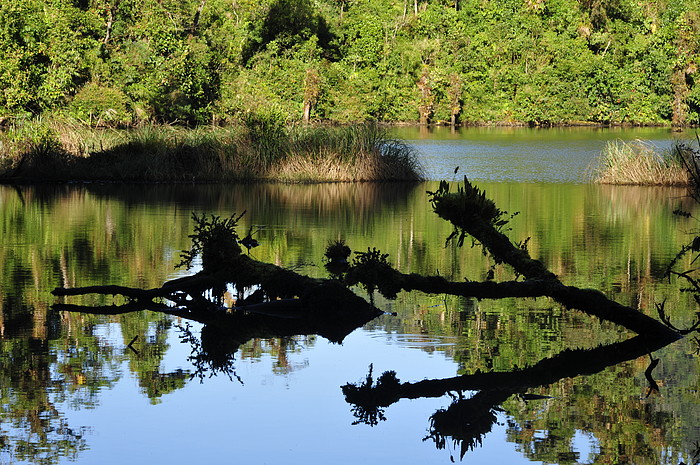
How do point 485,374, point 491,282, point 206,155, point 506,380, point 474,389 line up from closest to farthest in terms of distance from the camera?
1. point 474,389
2. point 506,380
3. point 485,374
4. point 491,282
5. point 206,155

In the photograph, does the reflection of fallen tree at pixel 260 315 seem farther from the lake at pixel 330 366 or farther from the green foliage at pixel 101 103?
the green foliage at pixel 101 103

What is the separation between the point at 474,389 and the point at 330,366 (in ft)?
3.60

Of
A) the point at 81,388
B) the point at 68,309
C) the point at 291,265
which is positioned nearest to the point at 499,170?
the point at 291,265

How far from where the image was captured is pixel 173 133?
1125 inches

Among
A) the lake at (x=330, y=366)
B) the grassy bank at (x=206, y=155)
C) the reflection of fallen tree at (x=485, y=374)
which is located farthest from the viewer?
the grassy bank at (x=206, y=155)

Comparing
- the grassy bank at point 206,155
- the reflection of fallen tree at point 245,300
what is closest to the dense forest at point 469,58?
the grassy bank at point 206,155

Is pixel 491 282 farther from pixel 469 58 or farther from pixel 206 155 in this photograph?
pixel 469 58

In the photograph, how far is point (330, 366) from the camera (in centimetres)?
734

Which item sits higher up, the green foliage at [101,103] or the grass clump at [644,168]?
the green foliage at [101,103]

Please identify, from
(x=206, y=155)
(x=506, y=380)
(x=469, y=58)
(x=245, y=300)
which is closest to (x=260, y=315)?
(x=245, y=300)

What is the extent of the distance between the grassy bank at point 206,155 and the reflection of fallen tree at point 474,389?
2026 cm

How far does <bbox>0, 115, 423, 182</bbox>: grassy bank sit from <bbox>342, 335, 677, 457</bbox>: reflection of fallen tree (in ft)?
66.5

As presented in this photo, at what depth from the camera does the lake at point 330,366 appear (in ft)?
18.0

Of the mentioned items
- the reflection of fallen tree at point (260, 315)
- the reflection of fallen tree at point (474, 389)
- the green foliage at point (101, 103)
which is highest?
the green foliage at point (101, 103)
